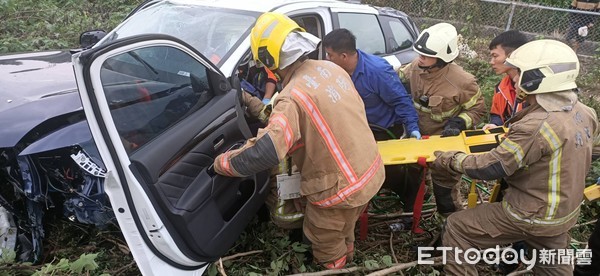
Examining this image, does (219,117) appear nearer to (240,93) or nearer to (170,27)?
(240,93)

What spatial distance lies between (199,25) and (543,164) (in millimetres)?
2603

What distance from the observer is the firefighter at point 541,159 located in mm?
2277

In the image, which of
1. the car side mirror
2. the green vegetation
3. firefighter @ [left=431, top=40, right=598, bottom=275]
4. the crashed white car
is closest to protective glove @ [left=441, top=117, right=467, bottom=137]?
firefighter @ [left=431, top=40, right=598, bottom=275]

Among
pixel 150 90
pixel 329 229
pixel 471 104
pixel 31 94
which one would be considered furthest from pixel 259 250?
pixel 471 104

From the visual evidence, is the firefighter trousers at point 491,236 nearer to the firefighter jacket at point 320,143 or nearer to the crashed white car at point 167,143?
the firefighter jacket at point 320,143

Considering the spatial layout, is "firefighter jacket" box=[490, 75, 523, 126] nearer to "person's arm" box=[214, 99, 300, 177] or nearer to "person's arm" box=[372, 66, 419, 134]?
"person's arm" box=[372, 66, 419, 134]

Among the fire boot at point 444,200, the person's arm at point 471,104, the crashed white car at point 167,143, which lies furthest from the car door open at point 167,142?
the person's arm at point 471,104

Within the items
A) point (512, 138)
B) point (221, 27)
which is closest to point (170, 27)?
point (221, 27)

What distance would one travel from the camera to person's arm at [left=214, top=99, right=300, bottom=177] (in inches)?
80.7

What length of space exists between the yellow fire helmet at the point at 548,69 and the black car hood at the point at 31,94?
2.55 metres

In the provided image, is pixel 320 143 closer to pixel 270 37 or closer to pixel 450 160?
pixel 270 37

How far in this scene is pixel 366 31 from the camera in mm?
4547

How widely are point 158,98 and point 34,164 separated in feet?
2.59

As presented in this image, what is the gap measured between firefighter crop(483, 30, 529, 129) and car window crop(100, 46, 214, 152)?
2170mm
